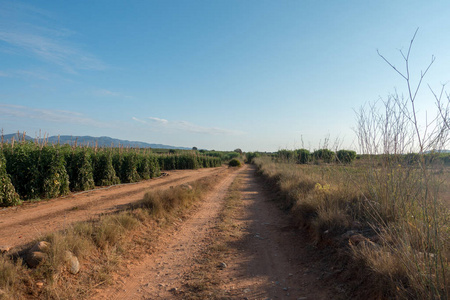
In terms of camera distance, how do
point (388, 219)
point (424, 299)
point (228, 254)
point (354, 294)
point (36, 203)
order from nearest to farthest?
point (424, 299) → point (354, 294) → point (388, 219) → point (228, 254) → point (36, 203)

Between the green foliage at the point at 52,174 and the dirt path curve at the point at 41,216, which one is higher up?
the green foliage at the point at 52,174

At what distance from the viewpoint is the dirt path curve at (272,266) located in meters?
4.08

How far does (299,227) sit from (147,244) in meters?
4.26

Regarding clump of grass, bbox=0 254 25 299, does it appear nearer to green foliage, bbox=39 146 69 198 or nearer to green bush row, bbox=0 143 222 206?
green bush row, bbox=0 143 222 206

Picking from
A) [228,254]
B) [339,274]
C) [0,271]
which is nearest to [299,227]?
[228,254]

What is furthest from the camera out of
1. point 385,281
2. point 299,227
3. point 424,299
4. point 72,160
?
point 72,160

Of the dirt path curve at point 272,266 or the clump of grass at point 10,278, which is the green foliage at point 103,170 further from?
the clump of grass at point 10,278

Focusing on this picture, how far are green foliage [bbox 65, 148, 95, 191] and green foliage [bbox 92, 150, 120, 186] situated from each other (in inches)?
88.5

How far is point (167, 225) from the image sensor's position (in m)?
7.79

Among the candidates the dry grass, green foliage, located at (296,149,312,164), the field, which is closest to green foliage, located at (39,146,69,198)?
the field

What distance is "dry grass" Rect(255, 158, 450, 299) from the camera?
9.43ft

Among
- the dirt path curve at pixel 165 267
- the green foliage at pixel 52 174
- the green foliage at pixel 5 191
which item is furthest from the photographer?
the green foliage at pixel 52 174

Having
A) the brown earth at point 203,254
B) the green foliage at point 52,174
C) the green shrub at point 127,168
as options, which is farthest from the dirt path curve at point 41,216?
the green shrub at point 127,168

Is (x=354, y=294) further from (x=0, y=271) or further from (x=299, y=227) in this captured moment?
(x=0, y=271)
